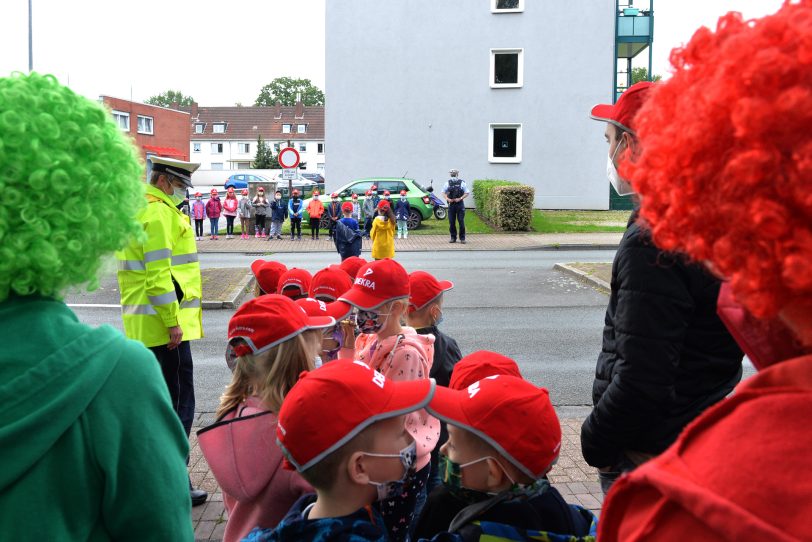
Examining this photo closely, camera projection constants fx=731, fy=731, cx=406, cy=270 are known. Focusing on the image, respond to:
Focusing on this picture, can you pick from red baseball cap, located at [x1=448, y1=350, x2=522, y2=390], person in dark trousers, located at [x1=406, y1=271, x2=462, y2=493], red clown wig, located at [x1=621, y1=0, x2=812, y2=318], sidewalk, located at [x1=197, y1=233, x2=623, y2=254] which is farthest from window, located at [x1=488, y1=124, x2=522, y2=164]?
red clown wig, located at [x1=621, y1=0, x2=812, y2=318]

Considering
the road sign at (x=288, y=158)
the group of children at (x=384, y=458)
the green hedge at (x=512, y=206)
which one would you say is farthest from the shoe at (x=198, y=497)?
the green hedge at (x=512, y=206)

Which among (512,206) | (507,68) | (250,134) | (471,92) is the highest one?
(250,134)

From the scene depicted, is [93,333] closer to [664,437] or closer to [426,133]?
[664,437]

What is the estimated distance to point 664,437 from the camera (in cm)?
249

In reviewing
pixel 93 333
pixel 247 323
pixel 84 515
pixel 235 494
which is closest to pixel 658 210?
pixel 93 333

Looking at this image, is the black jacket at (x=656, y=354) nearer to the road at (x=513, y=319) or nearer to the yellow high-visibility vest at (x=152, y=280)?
the yellow high-visibility vest at (x=152, y=280)

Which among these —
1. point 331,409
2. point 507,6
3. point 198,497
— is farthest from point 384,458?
point 507,6

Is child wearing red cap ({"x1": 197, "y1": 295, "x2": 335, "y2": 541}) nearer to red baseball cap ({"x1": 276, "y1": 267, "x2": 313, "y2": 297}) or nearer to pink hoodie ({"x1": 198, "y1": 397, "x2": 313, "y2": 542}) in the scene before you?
pink hoodie ({"x1": 198, "y1": 397, "x2": 313, "y2": 542})

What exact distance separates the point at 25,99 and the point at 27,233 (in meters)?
0.29

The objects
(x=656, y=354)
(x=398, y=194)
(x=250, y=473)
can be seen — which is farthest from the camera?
(x=398, y=194)

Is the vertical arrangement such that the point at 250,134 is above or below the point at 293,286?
above

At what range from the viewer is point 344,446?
2113 millimetres

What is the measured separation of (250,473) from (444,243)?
67.9 ft

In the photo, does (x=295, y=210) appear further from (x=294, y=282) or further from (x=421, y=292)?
(x=421, y=292)
